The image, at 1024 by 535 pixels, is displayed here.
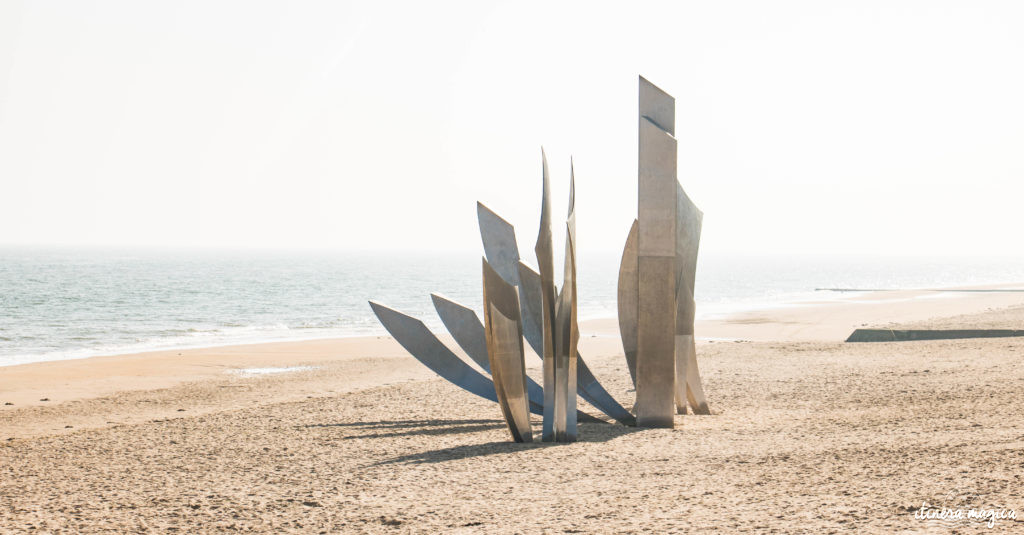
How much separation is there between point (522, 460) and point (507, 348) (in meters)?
1.17

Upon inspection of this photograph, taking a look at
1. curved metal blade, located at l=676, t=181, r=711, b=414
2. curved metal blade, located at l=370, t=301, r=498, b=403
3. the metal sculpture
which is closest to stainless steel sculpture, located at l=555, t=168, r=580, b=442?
the metal sculpture

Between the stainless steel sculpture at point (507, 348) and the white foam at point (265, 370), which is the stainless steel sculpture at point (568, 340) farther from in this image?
the white foam at point (265, 370)

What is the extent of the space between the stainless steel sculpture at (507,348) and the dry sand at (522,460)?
302 millimetres

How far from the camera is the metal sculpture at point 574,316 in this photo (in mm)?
8336

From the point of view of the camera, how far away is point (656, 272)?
904 cm

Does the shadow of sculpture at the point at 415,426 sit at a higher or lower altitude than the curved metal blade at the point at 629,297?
lower

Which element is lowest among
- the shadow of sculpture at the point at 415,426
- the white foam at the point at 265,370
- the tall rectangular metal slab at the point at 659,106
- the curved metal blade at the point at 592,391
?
the white foam at the point at 265,370

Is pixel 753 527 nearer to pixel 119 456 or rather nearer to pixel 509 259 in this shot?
pixel 509 259

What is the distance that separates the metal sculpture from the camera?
8.34m

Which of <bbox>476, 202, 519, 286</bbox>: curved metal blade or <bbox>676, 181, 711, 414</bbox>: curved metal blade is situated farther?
<bbox>676, 181, 711, 414</bbox>: curved metal blade

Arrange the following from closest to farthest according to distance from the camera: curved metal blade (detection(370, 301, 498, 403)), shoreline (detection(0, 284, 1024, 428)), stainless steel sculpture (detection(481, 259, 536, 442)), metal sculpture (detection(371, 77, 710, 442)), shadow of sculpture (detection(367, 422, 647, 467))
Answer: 1. shadow of sculpture (detection(367, 422, 647, 467))
2. stainless steel sculpture (detection(481, 259, 536, 442))
3. metal sculpture (detection(371, 77, 710, 442))
4. curved metal blade (detection(370, 301, 498, 403))
5. shoreline (detection(0, 284, 1024, 428))

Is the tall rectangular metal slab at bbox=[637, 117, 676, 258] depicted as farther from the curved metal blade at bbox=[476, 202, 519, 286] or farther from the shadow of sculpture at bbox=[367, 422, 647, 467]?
the shadow of sculpture at bbox=[367, 422, 647, 467]

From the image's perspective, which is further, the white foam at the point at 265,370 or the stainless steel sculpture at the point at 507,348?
the white foam at the point at 265,370

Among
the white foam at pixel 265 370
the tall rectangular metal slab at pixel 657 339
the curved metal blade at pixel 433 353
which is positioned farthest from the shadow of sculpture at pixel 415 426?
the white foam at pixel 265 370
